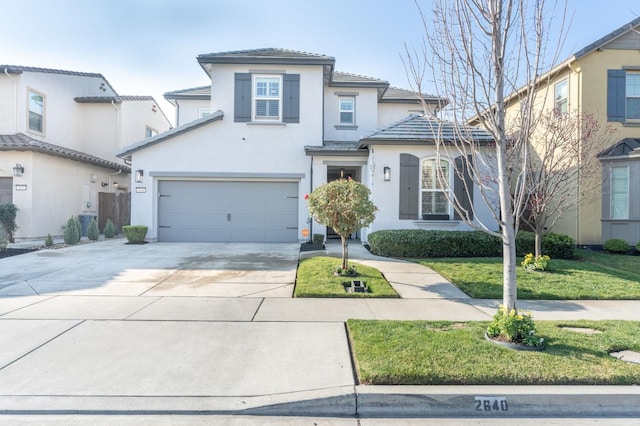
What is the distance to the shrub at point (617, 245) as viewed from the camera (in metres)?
10.8

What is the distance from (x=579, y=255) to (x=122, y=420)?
1224 centimetres

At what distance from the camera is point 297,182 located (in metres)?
13.5

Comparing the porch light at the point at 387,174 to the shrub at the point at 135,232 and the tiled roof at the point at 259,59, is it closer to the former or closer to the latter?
the tiled roof at the point at 259,59

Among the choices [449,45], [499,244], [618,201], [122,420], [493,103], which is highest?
[449,45]

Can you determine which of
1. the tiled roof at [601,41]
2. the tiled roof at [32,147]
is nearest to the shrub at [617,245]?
the tiled roof at [601,41]

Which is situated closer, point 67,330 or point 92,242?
point 67,330

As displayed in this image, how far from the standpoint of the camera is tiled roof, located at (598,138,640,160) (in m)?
11.2

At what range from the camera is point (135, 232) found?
12.5 meters

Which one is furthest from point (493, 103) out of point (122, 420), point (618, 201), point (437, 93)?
point (618, 201)

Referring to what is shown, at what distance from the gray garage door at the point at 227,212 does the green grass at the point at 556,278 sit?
6.07 metres

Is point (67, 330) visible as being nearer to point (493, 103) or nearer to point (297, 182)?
point (493, 103)

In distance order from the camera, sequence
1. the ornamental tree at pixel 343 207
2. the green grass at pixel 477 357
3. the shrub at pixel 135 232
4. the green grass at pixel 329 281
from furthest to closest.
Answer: the shrub at pixel 135 232
the ornamental tree at pixel 343 207
the green grass at pixel 329 281
the green grass at pixel 477 357

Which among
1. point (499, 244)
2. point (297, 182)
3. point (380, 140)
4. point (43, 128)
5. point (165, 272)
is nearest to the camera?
point (165, 272)

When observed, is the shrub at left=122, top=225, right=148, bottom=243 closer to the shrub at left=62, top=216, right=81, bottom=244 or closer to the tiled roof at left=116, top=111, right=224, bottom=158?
the shrub at left=62, top=216, right=81, bottom=244
